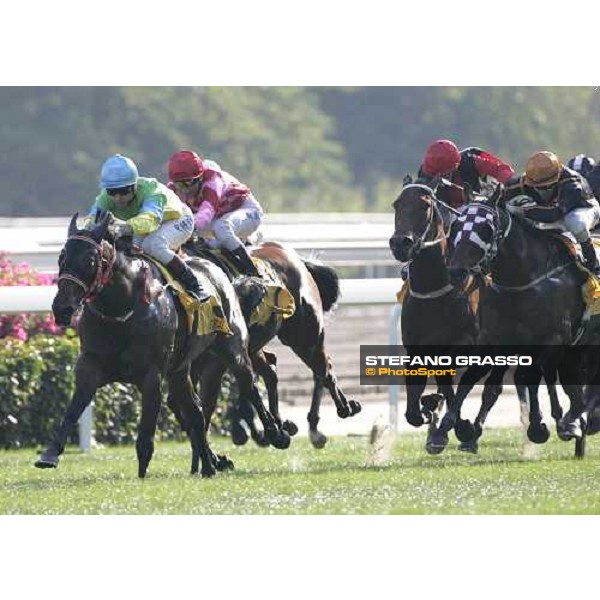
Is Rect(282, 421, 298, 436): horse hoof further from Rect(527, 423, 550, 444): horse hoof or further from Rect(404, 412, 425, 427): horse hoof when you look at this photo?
Rect(527, 423, 550, 444): horse hoof

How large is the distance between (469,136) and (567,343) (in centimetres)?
3039

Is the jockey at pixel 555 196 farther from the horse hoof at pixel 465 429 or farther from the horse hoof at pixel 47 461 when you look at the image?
the horse hoof at pixel 47 461

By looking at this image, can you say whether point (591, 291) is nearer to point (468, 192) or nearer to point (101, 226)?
point (468, 192)

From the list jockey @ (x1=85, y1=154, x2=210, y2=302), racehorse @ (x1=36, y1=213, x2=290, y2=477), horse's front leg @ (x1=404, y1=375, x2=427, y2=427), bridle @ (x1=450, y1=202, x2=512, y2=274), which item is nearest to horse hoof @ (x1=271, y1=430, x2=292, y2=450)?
racehorse @ (x1=36, y1=213, x2=290, y2=477)

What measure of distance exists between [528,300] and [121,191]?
221 centimetres

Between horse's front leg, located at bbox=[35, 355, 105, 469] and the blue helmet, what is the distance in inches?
33.9

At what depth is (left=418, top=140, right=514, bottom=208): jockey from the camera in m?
11.1

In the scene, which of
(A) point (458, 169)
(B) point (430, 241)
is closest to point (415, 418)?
(B) point (430, 241)

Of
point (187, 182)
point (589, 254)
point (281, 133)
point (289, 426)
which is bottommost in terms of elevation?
point (289, 426)

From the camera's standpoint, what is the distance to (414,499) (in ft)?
30.7

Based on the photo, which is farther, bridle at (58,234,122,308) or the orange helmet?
the orange helmet

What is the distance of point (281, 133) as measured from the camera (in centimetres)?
4022

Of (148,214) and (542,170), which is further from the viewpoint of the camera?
(542,170)

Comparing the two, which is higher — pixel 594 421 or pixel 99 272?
pixel 99 272
